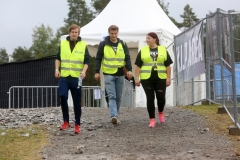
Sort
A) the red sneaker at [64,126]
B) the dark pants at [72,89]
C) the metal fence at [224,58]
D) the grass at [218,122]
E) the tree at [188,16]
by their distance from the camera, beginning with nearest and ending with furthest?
the grass at [218,122], the metal fence at [224,58], the dark pants at [72,89], the red sneaker at [64,126], the tree at [188,16]

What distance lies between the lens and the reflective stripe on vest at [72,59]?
8094 millimetres

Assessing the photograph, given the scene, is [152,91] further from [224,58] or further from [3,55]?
[3,55]

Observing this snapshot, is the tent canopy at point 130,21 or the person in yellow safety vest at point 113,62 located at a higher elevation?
the tent canopy at point 130,21

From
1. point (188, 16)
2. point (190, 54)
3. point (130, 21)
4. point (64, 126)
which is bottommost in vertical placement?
point (64, 126)

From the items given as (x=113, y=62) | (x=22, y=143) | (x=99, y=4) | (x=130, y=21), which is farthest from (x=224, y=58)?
(x=99, y=4)

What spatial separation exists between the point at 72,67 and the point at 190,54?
148 inches

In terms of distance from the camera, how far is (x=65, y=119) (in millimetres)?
8250

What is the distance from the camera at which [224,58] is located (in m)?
8.59

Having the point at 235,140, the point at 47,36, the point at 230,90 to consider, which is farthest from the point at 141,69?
the point at 47,36

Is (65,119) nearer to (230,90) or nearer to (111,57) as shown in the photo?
(111,57)

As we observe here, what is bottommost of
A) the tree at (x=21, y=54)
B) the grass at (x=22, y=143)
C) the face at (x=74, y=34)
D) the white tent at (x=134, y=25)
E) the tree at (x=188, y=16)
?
the grass at (x=22, y=143)

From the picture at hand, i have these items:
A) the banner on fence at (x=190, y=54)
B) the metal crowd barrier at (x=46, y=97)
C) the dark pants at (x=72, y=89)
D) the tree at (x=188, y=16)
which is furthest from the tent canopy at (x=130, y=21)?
the tree at (x=188, y=16)

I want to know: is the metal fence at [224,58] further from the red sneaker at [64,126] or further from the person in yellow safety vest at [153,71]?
the red sneaker at [64,126]

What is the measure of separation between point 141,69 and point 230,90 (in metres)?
1.50
